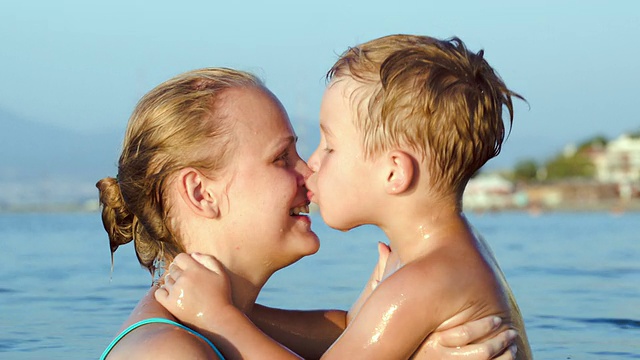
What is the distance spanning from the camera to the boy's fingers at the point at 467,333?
9.41ft

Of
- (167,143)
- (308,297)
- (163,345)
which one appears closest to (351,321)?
(163,345)

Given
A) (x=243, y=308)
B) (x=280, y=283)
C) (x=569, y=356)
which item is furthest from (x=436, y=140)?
(x=280, y=283)

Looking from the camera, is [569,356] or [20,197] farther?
[20,197]

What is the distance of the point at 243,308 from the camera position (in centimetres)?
334

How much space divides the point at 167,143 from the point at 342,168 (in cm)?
59

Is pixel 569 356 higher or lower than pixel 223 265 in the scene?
lower

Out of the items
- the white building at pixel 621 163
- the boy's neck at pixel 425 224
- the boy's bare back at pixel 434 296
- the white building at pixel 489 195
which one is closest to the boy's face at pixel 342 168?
the boy's neck at pixel 425 224

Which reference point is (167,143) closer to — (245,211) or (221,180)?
(221,180)

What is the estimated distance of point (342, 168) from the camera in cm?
313

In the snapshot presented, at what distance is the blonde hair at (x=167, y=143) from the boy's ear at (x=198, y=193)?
0.03 m

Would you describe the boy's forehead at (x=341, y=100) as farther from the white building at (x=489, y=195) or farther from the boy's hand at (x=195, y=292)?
the white building at (x=489, y=195)

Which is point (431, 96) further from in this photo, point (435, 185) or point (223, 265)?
point (223, 265)

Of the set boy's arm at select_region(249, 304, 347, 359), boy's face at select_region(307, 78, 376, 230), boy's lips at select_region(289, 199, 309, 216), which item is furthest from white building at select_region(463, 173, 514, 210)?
boy's face at select_region(307, 78, 376, 230)

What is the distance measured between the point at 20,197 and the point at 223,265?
10532cm
